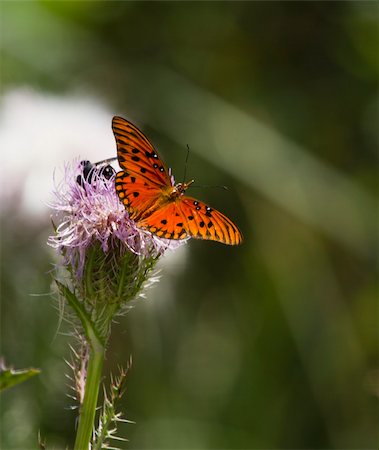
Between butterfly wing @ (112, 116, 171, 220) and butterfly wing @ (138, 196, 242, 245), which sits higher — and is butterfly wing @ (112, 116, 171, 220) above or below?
above

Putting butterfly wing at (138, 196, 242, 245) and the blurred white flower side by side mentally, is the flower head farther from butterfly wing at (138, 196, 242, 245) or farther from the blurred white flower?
the blurred white flower

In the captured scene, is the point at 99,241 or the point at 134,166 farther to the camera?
the point at 134,166

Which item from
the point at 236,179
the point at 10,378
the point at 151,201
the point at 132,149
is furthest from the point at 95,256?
the point at 236,179

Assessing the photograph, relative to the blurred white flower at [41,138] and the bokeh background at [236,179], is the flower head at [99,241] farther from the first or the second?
the blurred white flower at [41,138]

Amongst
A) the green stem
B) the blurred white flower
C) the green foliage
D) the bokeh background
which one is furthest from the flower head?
the blurred white flower

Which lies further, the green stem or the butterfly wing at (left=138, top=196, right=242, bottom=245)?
the butterfly wing at (left=138, top=196, right=242, bottom=245)

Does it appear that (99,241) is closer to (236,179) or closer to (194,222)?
(194,222)

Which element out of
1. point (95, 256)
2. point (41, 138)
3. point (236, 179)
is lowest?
point (95, 256)
